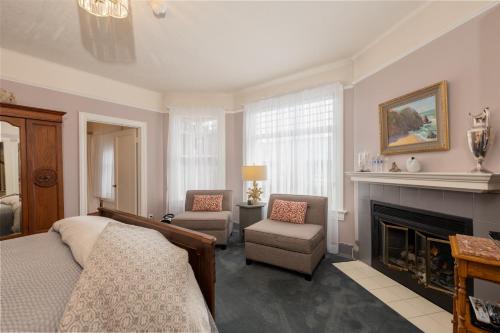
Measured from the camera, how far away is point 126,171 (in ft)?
14.8

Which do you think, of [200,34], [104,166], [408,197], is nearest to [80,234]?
[200,34]

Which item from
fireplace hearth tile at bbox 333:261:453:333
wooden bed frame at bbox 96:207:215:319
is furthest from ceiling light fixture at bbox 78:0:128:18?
fireplace hearth tile at bbox 333:261:453:333

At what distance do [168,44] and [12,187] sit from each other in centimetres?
242

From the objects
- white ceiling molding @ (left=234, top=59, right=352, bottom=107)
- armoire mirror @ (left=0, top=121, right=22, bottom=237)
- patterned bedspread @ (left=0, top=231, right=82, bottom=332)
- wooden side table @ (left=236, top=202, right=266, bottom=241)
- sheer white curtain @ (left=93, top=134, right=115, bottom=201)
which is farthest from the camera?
sheer white curtain @ (left=93, top=134, right=115, bottom=201)

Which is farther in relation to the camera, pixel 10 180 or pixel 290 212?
pixel 290 212

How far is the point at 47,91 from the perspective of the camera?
3.11 meters

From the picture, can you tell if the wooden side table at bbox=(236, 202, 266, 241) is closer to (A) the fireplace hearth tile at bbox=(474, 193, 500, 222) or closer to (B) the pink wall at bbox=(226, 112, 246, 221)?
(B) the pink wall at bbox=(226, 112, 246, 221)

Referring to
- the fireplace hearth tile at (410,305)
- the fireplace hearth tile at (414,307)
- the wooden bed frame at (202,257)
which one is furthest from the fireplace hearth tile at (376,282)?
the wooden bed frame at (202,257)

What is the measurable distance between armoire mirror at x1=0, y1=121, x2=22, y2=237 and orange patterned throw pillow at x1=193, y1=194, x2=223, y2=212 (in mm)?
2153

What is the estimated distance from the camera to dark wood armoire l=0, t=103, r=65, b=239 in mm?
2506

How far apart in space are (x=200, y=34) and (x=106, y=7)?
110 centimetres

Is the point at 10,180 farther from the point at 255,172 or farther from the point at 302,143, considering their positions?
the point at 302,143

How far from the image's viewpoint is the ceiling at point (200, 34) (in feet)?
6.97

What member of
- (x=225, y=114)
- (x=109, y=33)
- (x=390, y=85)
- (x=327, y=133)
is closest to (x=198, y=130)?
(x=225, y=114)
